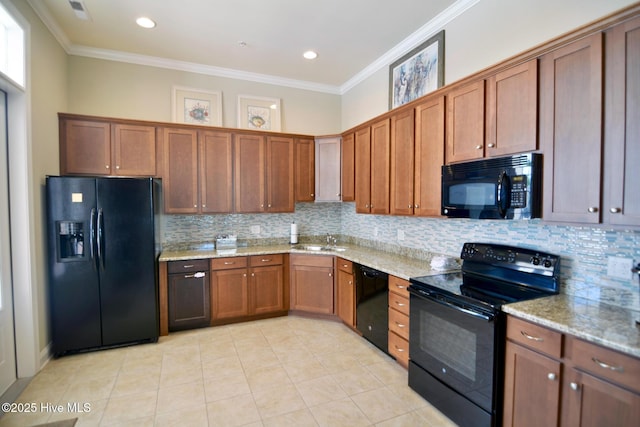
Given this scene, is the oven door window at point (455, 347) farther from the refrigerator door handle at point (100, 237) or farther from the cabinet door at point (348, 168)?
the refrigerator door handle at point (100, 237)

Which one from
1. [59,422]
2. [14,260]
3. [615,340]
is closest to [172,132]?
[14,260]

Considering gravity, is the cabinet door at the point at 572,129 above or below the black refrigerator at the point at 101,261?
above

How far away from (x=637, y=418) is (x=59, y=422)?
324cm

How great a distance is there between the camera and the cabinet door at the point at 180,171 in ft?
11.9

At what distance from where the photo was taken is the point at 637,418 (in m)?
1.27

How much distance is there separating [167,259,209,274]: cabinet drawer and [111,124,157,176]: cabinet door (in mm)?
1079

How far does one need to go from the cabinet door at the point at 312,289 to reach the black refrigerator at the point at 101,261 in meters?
1.60

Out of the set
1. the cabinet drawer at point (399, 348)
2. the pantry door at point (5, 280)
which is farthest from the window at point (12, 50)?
the cabinet drawer at point (399, 348)

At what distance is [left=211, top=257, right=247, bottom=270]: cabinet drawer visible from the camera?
3.65m

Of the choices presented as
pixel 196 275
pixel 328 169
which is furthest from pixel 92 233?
pixel 328 169

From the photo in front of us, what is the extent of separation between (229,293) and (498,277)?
285 cm

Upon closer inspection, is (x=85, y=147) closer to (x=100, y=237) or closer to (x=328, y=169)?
(x=100, y=237)

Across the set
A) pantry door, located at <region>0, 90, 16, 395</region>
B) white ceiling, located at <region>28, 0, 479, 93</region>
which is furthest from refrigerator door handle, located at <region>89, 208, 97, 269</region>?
white ceiling, located at <region>28, 0, 479, 93</region>

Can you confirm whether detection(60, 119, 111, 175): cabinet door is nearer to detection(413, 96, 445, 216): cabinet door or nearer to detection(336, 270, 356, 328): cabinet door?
detection(336, 270, 356, 328): cabinet door
